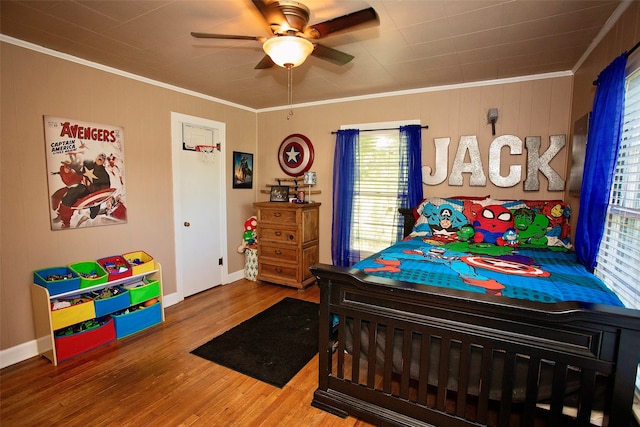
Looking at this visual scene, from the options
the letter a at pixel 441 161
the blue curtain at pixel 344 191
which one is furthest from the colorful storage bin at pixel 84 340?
the letter a at pixel 441 161

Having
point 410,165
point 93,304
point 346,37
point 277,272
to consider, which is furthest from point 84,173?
point 410,165

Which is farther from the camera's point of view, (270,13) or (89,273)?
(89,273)

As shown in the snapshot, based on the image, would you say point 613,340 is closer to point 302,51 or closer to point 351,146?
point 302,51

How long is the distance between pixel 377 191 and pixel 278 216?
1.27 meters

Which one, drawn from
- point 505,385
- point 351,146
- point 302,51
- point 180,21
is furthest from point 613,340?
point 351,146

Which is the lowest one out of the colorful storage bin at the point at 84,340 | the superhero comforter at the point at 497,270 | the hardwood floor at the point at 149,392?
the hardwood floor at the point at 149,392

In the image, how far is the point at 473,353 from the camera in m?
1.46

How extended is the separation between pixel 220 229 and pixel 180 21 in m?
2.55

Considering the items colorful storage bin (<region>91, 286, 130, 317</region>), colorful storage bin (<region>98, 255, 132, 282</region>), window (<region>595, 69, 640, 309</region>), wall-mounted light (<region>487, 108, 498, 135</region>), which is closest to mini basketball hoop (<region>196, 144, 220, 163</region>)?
colorful storage bin (<region>98, 255, 132, 282</region>)

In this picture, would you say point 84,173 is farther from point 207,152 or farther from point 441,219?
point 441,219

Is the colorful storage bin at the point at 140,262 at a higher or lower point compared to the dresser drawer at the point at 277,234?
lower

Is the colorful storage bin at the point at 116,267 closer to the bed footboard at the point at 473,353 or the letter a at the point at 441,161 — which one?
the bed footboard at the point at 473,353

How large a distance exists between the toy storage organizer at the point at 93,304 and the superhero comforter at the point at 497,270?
2.08 metres

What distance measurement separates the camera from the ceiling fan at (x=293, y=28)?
4.86ft
